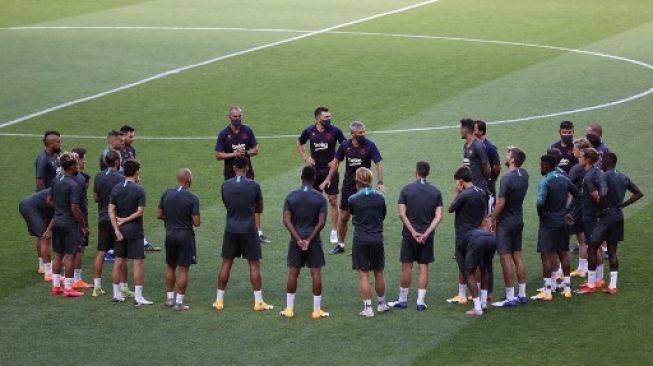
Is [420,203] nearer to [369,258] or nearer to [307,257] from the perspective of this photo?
[369,258]

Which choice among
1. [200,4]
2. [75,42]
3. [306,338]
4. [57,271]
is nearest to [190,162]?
[57,271]

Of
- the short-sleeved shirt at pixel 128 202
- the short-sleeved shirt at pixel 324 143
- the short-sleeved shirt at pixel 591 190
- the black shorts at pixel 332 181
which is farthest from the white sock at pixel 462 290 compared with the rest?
the short-sleeved shirt at pixel 128 202

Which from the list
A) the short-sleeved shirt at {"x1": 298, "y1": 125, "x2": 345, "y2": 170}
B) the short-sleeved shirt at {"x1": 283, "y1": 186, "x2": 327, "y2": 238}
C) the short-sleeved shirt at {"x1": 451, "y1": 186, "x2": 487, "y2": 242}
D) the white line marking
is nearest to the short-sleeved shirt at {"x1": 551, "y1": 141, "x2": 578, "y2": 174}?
the short-sleeved shirt at {"x1": 451, "y1": 186, "x2": 487, "y2": 242}

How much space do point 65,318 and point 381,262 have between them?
4.32m

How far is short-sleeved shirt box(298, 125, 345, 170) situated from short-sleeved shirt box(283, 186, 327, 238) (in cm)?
417

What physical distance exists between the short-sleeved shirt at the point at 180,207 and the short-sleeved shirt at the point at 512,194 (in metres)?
4.28

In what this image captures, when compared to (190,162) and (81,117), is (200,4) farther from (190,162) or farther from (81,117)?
(190,162)

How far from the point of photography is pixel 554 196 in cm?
1917

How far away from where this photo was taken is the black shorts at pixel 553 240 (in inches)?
761

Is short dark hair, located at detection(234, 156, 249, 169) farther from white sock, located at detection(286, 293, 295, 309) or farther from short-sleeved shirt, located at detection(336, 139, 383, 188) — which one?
short-sleeved shirt, located at detection(336, 139, 383, 188)

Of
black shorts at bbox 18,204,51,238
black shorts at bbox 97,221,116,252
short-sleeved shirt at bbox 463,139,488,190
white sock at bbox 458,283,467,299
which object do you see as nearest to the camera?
white sock at bbox 458,283,467,299

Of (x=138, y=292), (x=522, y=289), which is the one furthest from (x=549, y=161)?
(x=138, y=292)

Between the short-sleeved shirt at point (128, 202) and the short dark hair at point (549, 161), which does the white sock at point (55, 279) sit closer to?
the short-sleeved shirt at point (128, 202)

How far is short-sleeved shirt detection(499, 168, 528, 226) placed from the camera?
752 inches
